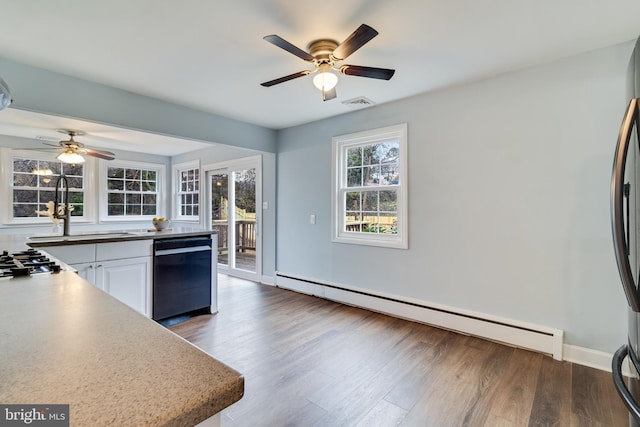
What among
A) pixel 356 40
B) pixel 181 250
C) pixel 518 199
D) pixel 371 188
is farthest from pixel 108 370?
pixel 371 188

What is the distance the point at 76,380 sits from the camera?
1.75ft

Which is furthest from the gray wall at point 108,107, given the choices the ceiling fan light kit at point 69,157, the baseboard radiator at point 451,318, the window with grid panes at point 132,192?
the window with grid panes at point 132,192

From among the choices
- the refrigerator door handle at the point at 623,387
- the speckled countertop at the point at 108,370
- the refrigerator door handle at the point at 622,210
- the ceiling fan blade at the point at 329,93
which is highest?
the ceiling fan blade at the point at 329,93

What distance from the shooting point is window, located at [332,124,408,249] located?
336 cm

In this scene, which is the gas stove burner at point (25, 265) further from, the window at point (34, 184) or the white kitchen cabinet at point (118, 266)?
the window at point (34, 184)

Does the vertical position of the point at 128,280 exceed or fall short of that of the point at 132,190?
it falls short

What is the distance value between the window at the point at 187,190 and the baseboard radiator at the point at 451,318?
327 cm

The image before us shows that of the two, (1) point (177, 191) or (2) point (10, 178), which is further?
(1) point (177, 191)

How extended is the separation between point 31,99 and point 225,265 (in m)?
3.57

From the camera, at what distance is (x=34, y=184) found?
5191 millimetres

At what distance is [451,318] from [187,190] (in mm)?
5578

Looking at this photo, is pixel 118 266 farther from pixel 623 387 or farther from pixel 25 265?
pixel 623 387

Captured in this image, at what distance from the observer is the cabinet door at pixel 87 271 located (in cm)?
255

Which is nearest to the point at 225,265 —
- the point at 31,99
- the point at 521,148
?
the point at 31,99
